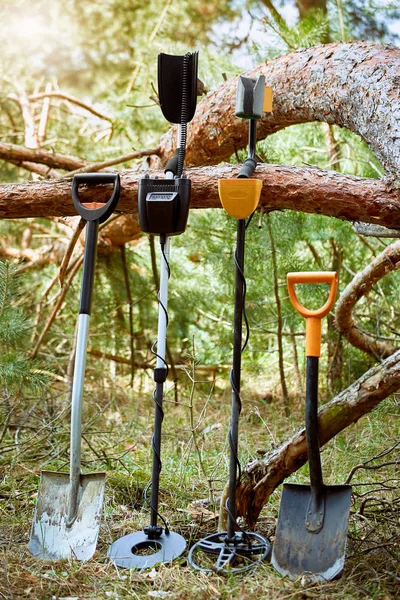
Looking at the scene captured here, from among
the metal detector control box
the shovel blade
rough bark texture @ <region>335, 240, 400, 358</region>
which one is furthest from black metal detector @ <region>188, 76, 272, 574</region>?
rough bark texture @ <region>335, 240, 400, 358</region>

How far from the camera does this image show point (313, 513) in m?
1.75

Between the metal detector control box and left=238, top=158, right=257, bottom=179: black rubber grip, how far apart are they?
0.16 metres

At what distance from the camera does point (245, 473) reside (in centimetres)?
199

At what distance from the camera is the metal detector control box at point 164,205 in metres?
1.81

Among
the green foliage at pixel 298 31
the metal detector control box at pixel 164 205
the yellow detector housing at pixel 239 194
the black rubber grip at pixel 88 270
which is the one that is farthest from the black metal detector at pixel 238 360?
the green foliage at pixel 298 31

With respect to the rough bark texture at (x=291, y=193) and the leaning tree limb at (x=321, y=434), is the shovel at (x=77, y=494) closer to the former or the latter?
the rough bark texture at (x=291, y=193)

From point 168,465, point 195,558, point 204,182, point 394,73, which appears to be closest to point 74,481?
point 195,558

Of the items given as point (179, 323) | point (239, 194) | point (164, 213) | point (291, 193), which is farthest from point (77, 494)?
point (179, 323)

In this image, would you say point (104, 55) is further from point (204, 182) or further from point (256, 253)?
point (204, 182)

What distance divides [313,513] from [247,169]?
3.14 feet

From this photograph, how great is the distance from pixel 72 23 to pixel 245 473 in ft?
15.9

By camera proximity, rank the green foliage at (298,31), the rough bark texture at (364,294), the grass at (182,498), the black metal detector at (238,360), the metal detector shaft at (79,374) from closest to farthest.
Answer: the grass at (182,498) → the black metal detector at (238,360) → the metal detector shaft at (79,374) → the rough bark texture at (364,294) → the green foliage at (298,31)

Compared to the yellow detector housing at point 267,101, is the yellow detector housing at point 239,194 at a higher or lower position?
lower

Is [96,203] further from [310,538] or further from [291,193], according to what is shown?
[310,538]
